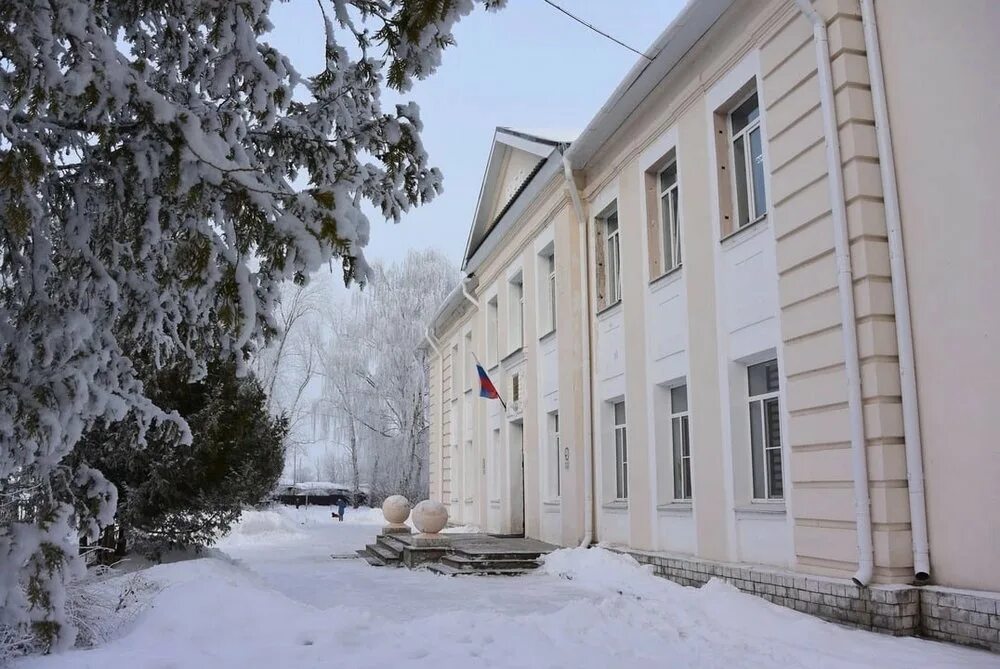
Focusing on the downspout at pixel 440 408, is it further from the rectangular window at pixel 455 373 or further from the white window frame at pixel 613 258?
the white window frame at pixel 613 258

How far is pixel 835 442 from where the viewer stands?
24.4 ft

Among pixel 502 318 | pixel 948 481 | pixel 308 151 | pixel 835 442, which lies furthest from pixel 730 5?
pixel 502 318

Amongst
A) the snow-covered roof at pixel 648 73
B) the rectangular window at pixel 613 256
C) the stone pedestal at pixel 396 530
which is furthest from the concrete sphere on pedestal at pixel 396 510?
the snow-covered roof at pixel 648 73

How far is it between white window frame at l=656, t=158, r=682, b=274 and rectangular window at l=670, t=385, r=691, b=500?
1628mm

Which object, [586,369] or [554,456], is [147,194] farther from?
[554,456]

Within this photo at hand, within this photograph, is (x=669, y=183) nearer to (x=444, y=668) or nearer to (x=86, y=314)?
(x=444, y=668)

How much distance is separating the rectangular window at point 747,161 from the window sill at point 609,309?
3209 mm

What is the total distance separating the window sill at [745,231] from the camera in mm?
8781

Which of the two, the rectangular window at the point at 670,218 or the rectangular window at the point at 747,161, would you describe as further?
the rectangular window at the point at 670,218

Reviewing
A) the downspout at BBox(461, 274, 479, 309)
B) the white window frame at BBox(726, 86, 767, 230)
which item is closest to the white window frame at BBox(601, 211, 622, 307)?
the white window frame at BBox(726, 86, 767, 230)

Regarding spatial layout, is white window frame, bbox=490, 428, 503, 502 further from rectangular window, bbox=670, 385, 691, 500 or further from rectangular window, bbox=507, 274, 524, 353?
rectangular window, bbox=670, 385, 691, 500

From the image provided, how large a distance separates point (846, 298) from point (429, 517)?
1016 centimetres

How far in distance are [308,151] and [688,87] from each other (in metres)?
7.15

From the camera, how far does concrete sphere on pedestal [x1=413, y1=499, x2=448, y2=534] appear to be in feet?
51.8
